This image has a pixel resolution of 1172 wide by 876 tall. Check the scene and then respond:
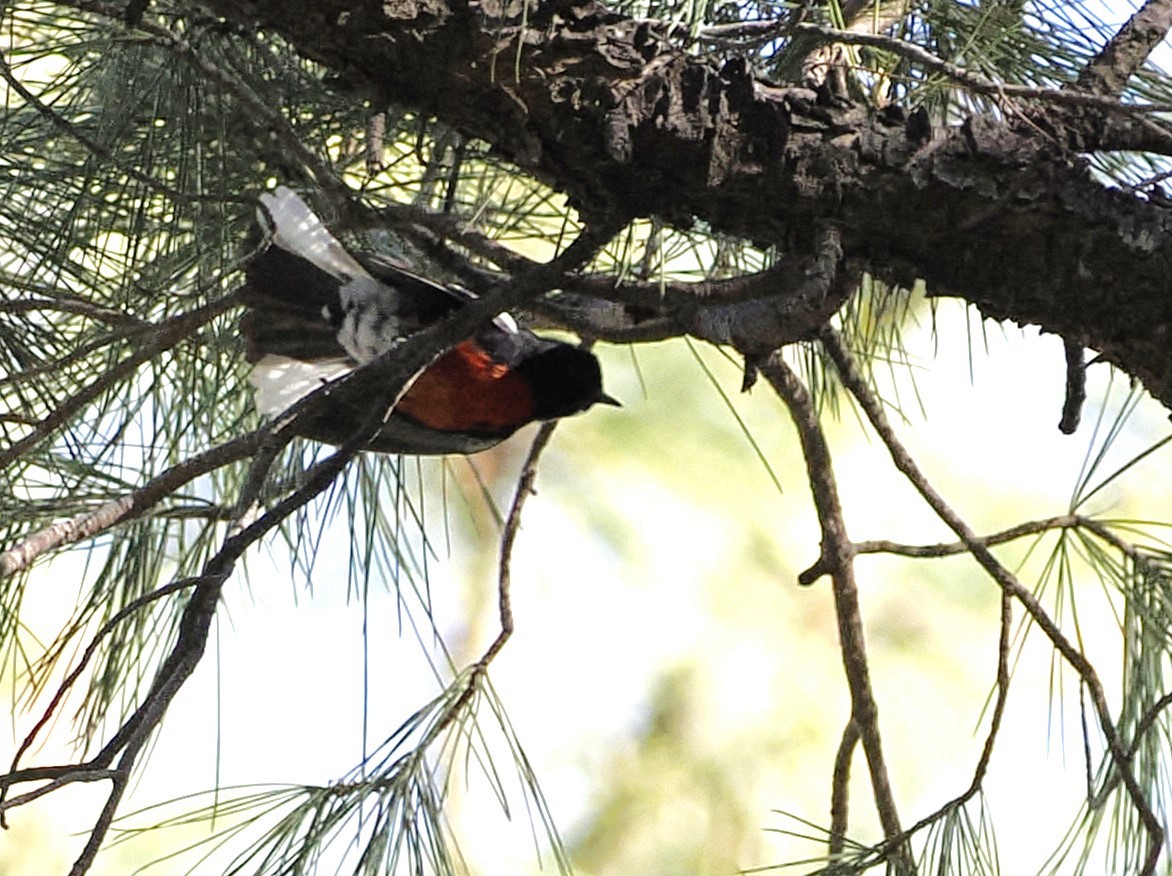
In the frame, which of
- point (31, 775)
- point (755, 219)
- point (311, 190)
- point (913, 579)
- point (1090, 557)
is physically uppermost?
point (913, 579)

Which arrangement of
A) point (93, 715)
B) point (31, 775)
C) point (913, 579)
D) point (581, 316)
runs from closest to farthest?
point (31, 775)
point (581, 316)
point (93, 715)
point (913, 579)

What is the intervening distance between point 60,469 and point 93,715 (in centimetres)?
24

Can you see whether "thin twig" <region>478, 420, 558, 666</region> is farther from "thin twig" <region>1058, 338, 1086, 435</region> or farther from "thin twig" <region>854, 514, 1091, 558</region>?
"thin twig" <region>1058, 338, 1086, 435</region>

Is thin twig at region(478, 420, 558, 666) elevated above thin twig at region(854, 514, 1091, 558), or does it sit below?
above

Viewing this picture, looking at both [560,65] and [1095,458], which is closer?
[560,65]

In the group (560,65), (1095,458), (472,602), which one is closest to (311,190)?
(560,65)

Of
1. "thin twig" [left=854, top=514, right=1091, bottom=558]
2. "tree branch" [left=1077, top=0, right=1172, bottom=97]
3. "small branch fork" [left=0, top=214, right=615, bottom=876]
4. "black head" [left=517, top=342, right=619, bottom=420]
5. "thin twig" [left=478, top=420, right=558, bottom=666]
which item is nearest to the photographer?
"small branch fork" [left=0, top=214, right=615, bottom=876]

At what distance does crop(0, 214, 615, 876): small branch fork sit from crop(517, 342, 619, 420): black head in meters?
0.55

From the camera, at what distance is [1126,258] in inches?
38.7

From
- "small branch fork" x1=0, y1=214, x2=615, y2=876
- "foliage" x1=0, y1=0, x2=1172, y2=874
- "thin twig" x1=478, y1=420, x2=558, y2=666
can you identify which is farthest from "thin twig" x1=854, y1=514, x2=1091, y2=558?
"small branch fork" x1=0, y1=214, x2=615, y2=876

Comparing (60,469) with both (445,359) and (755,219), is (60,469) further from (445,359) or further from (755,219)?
(755,219)

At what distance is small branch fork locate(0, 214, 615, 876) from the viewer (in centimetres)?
77

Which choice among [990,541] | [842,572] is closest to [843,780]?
[842,572]

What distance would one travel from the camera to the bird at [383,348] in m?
1.25
